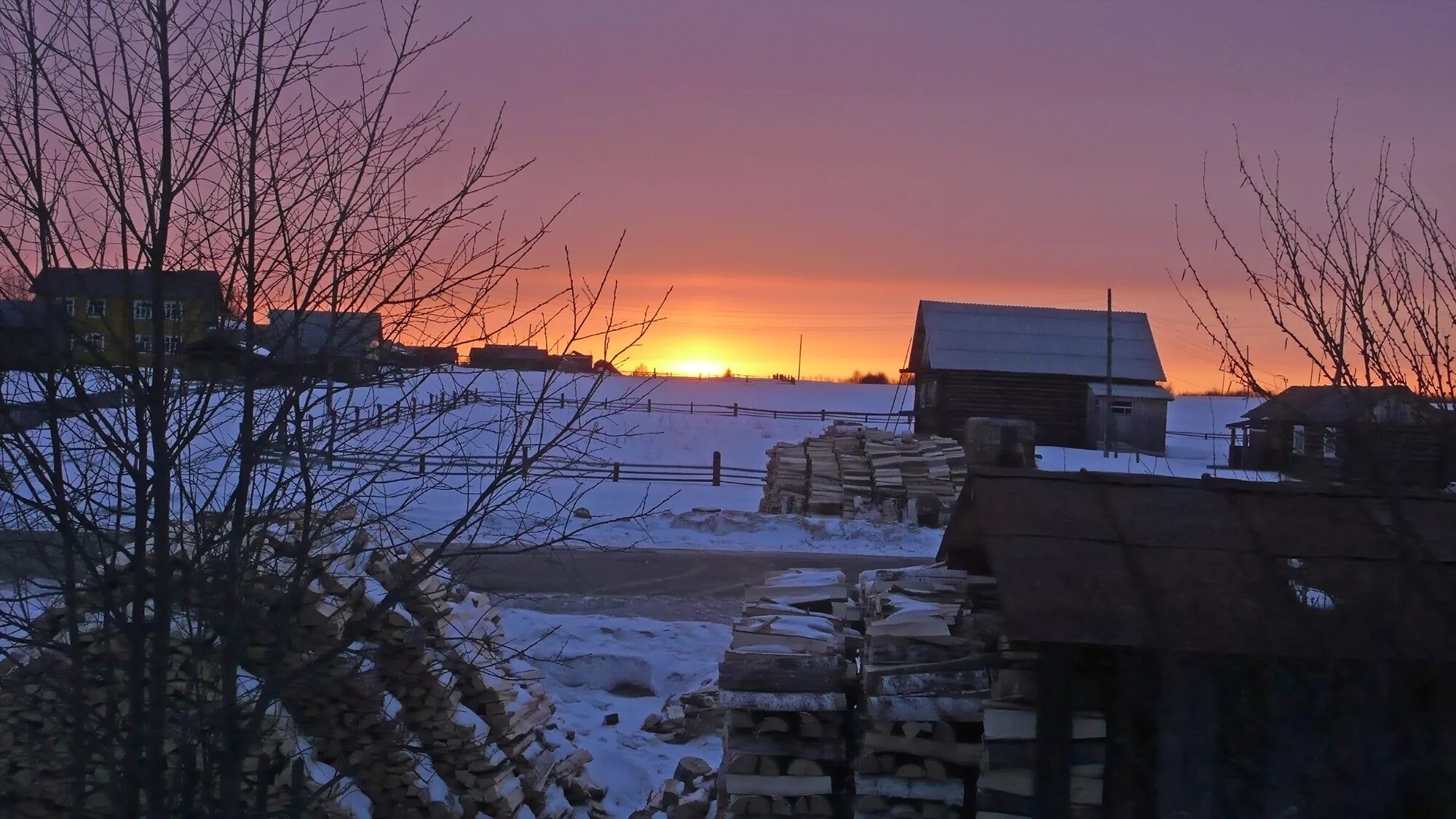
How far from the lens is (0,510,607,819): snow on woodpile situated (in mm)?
3838

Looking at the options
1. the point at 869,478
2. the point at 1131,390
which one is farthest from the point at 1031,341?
the point at 869,478

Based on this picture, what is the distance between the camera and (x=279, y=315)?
13.0 feet

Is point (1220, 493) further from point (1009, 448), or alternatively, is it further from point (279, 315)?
point (1009, 448)

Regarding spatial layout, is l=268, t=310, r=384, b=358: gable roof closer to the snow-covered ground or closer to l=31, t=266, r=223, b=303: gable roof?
l=31, t=266, r=223, b=303: gable roof

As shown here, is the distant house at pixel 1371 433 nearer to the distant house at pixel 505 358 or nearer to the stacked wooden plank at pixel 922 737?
the stacked wooden plank at pixel 922 737

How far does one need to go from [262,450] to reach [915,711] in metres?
3.15

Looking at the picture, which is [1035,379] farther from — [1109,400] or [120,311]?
[120,311]

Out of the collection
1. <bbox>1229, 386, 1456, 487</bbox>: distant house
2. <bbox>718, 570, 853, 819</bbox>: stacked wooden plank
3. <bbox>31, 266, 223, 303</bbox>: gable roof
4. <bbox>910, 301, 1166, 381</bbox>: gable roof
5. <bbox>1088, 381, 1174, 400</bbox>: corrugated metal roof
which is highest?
<bbox>910, 301, 1166, 381</bbox>: gable roof

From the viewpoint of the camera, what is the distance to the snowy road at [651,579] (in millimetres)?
14055

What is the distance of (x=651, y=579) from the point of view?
1606cm

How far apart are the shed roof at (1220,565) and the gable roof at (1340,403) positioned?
0.35 m

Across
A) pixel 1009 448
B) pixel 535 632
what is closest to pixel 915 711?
pixel 1009 448

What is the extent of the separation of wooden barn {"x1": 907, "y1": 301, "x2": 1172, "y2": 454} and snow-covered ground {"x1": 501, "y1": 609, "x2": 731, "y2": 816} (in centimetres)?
2591

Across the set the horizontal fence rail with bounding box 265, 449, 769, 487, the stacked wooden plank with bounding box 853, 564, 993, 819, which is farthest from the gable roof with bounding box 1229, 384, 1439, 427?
the horizontal fence rail with bounding box 265, 449, 769, 487
